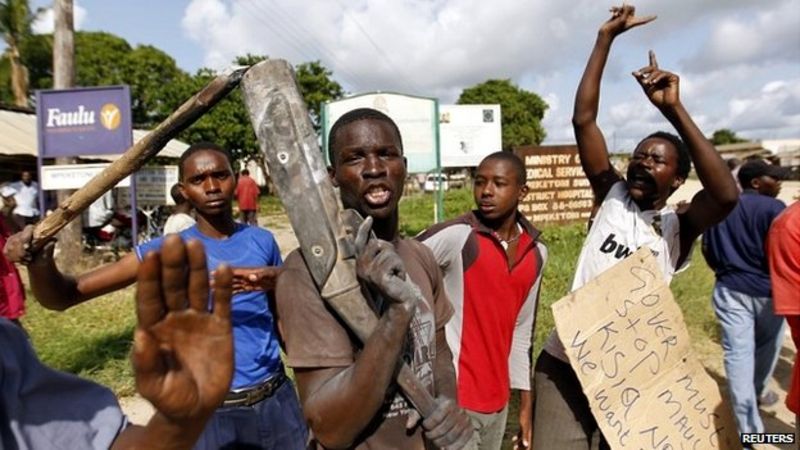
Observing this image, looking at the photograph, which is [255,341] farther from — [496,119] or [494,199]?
[496,119]

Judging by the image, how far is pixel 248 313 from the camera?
2.24 metres

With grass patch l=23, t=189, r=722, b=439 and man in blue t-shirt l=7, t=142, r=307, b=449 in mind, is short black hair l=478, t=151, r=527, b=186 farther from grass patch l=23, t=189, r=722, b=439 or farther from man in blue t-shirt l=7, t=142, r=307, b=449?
grass patch l=23, t=189, r=722, b=439

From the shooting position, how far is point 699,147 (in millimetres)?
1946

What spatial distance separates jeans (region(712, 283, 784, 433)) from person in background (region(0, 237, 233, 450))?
367cm

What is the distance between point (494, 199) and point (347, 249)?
4.97 ft

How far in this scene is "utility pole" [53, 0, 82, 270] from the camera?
334 inches

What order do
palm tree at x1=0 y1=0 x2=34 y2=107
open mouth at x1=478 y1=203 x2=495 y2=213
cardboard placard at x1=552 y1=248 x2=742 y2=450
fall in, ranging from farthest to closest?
palm tree at x1=0 y1=0 x2=34 y2=107 → open mouth at x1=478 y1=203 x2=495 y2=213 → cardboard placard at x1=552 y1=248 x2=742 y2=450

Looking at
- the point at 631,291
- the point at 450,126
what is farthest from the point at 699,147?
the point at 450,126

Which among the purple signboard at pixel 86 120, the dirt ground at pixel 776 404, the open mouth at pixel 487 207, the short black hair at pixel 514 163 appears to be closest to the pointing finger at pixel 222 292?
the open mouth at pixel 487 207

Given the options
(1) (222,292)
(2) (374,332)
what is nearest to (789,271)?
(2) (374,332)

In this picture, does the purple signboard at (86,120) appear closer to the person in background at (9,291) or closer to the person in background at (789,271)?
the person in background at (9,291)

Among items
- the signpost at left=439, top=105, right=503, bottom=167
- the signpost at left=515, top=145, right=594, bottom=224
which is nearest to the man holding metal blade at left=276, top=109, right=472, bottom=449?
the signpost at left=515, top=145, right=594, bottom=224

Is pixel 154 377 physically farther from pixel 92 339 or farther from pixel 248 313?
pixel 92 339

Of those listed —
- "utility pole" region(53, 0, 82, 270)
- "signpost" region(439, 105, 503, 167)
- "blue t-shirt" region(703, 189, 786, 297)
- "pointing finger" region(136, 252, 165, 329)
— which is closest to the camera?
"pointing finger" region(136, 252, 165, 329)
